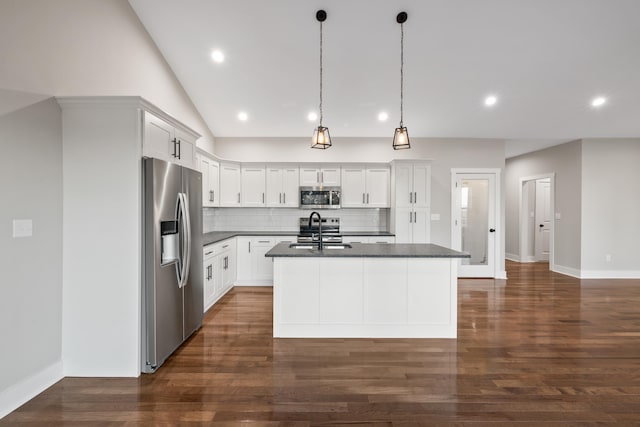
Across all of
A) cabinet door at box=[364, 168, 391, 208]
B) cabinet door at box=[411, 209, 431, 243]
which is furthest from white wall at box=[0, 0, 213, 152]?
cabinet door at box=[411, 209, 431, 243]

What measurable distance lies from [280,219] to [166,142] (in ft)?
11.6

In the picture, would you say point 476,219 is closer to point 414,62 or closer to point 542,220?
point 414,62

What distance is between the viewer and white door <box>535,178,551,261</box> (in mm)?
8930

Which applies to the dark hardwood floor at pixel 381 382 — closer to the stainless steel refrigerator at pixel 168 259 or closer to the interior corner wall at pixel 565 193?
the stainless steel refrigerator at pixel 168 259

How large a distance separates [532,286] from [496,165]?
2.34 meters

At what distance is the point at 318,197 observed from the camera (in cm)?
621

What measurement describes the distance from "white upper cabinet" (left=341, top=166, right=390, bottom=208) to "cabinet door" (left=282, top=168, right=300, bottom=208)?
88 cm

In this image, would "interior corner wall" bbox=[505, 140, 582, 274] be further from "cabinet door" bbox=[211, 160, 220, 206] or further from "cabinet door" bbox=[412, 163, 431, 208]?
"cabinet door" bbox=[211, 160, 220, 206]

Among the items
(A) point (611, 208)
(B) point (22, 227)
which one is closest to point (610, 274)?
(A) point (611, 208)

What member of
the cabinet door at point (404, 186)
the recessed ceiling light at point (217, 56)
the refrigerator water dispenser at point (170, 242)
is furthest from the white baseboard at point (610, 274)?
the recessed ceiling light at point (217, 56)

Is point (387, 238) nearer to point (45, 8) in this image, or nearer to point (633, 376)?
point (633, 376)

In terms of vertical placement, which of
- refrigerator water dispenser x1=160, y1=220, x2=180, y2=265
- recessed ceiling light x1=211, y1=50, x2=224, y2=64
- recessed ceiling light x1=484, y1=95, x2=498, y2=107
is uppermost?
recessed ceiling light x1=211, y1=50, x2=224, y2=64

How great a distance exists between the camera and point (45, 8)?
258 cm

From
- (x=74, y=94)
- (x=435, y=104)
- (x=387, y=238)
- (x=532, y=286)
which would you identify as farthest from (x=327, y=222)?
(x=74, y=94)
